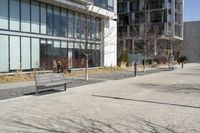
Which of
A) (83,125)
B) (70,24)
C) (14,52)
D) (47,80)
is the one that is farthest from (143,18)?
(83,125)

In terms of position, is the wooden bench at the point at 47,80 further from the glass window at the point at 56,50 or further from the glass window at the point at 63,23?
the glass window at the point at 63,23

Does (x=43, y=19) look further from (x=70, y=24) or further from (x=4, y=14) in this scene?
(x=4, y=14)

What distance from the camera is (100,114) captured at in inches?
381

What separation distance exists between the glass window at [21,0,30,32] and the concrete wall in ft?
195

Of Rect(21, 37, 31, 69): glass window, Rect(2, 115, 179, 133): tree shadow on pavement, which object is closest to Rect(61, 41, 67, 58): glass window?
Rect(21, 37, 31, 69): glass window

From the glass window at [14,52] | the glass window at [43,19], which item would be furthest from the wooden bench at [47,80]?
the glass window at [43,19]

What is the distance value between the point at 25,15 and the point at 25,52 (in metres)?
2.77

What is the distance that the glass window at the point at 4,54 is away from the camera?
75.5 feet

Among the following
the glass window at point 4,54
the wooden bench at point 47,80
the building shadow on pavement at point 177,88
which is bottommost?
the building shadow on pavement at point 177,88

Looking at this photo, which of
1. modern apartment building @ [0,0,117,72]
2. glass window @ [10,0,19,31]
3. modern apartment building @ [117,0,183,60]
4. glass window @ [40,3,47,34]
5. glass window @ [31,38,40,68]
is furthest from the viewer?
modern apartment building @ [117,0,183,60]

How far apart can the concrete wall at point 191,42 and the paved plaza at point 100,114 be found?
68.7 metres

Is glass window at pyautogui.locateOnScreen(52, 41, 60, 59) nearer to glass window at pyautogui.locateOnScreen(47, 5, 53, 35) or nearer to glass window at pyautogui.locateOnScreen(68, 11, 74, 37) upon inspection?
glass window at pyautogui.locateOnScreen(47, 5, 53, 35)

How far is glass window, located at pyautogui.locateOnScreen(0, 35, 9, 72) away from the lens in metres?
23.0

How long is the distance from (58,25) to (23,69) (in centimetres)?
652
